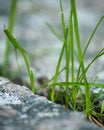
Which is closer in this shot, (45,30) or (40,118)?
(40,118)

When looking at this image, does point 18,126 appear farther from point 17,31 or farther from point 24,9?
point 24,9

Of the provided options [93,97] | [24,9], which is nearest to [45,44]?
[24,9]

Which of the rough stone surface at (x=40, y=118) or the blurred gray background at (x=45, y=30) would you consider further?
the blurred gray background at (x=45, y=30)

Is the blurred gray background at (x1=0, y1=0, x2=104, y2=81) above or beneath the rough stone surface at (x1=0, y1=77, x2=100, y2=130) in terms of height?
above

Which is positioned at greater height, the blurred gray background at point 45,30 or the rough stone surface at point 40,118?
the blurred gray background at point 45,30

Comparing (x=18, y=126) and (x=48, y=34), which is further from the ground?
(x=48, y=34)

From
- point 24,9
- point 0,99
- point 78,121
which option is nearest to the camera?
point 78,121

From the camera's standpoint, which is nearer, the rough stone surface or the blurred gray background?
the rough stone surface

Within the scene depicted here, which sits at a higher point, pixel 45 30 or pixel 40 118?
pixel 45 30
